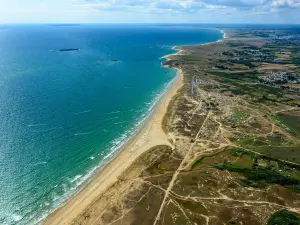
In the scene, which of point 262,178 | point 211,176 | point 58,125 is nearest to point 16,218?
point 58,125

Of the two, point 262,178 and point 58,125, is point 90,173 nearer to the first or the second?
point 58,125

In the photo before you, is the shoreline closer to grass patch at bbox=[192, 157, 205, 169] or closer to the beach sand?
the beach sand

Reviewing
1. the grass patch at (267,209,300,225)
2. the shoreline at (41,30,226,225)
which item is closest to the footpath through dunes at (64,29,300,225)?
the grass patch at (267,209,300,225)

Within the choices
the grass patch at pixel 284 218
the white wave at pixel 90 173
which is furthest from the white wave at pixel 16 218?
the grass patch at pixel 284 218

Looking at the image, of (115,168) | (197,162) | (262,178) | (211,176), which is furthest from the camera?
(197,162)

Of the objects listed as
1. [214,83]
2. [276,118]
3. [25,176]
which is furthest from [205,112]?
[25,176]

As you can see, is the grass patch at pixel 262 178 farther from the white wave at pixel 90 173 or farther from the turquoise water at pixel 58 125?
the turquoise water at pixel 58 125
